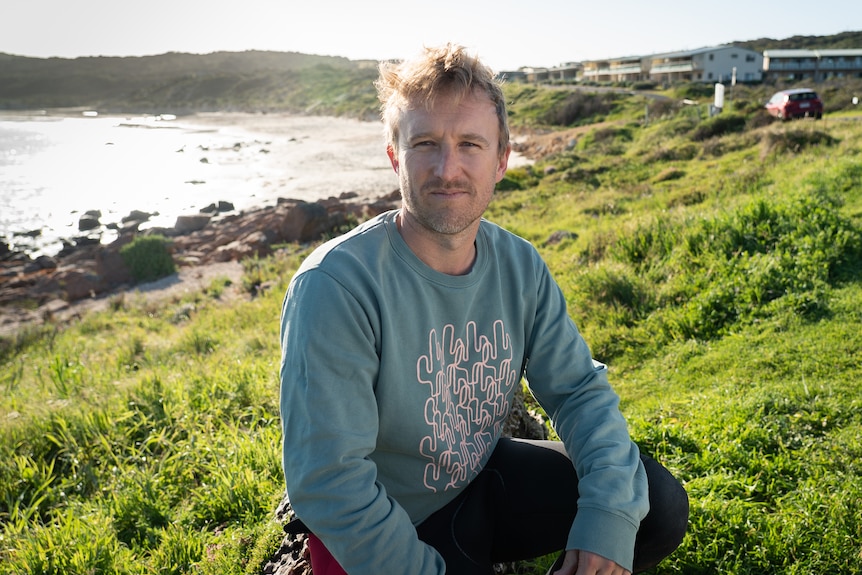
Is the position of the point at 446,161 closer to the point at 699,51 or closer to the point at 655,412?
the point at 655,412

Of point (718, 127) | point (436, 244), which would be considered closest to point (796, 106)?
point (718, 127)

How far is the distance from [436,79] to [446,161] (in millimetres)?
252

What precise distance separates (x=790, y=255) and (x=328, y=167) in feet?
94.6

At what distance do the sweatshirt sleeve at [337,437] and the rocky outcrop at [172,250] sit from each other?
47.2 feet

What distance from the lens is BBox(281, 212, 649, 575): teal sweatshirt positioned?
162 centimetres

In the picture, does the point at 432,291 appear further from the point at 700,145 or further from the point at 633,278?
the point at 700,145

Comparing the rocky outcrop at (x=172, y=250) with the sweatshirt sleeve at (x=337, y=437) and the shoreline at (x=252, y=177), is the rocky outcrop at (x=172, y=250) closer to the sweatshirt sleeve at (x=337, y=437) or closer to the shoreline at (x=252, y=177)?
the shoreline at (x=252, y=177)

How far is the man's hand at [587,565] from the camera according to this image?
175 centimetres

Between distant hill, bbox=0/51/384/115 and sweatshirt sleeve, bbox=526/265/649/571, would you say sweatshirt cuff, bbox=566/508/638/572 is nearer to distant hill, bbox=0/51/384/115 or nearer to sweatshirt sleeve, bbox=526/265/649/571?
sweatshirt sleeve, bbox=526/265/649/571

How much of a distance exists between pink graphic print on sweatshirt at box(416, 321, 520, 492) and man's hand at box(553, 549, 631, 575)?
0.41m

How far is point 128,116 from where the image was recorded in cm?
9144

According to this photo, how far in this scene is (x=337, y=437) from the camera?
1601 mm

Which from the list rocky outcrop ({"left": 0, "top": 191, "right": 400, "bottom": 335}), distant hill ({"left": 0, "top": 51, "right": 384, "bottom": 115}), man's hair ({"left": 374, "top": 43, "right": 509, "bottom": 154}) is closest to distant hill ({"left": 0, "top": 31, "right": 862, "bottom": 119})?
distant hill ({"left": 0, "top": 51, "right": 384, "bottom": 115})

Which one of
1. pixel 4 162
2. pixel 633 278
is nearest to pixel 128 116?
pixel 4 162
